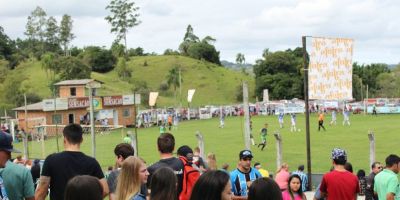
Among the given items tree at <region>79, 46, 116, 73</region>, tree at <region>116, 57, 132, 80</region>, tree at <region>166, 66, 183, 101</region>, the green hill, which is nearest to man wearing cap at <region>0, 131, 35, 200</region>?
the green hill

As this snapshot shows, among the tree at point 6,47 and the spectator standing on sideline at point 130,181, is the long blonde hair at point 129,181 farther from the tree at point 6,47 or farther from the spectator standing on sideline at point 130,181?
the tree at point 6,47

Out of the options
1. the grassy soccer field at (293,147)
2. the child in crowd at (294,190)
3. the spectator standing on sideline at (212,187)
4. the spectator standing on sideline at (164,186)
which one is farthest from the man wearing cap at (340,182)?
the grassy soccer field at (293,147)

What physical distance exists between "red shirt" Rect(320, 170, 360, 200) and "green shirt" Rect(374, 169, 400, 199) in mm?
466

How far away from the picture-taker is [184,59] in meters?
118

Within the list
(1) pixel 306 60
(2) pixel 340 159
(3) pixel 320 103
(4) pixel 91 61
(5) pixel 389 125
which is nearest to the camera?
(2) pixel 340 159

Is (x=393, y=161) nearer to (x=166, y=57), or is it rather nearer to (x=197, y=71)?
(x=197, y=71)

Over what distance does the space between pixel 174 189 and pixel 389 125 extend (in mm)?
41669

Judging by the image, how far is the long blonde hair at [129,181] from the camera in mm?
5078

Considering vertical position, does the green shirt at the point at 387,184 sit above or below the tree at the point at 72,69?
below

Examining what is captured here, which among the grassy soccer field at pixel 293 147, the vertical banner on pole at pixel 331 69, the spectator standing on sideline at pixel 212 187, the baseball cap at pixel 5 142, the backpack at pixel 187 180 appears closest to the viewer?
the spectator standing on sideline at pixel 212 187

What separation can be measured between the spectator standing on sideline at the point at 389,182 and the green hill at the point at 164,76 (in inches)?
2822

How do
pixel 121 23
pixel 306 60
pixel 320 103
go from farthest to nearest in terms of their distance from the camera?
pixel 121 23 → pixel 320 103 → pixel 306 60

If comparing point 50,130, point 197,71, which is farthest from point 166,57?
point 50,130

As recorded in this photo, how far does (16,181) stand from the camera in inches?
243
